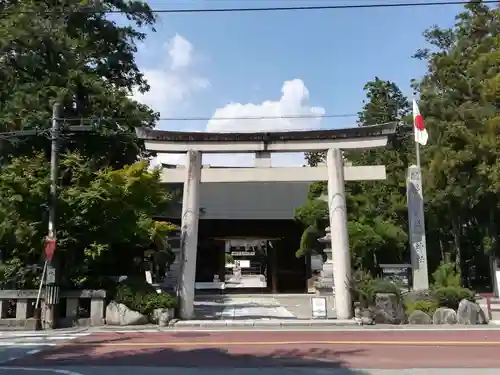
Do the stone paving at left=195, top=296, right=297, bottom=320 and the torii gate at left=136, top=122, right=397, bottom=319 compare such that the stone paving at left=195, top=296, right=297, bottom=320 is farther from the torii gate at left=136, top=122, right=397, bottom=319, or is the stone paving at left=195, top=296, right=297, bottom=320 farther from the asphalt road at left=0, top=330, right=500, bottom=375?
the asphalt road at left=0, top=330, right=500, bottom=375

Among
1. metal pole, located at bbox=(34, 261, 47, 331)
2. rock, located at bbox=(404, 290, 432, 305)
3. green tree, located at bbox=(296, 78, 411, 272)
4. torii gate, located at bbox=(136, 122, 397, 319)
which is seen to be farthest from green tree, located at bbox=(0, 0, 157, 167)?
rock, located at bbox=(404, 290, 432, 305)

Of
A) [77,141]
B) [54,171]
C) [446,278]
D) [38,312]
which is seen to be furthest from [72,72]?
[446,278]

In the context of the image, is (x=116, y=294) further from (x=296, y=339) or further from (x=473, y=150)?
(x=473, y=150)

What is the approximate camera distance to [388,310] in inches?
689

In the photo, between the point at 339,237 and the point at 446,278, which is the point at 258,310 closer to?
the point at 339,237

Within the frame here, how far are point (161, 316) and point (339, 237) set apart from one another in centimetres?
684

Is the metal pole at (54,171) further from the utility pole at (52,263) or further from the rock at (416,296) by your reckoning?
the rock at (416,296)

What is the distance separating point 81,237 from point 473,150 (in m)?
19.3

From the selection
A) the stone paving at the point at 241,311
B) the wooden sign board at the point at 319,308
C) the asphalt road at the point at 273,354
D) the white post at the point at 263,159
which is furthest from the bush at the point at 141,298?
the white post at the point at 263,159

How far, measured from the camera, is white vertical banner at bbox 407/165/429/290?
1972cm

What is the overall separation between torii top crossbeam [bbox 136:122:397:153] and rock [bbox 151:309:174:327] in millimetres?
6016

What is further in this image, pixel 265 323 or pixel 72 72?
pixel 72 72

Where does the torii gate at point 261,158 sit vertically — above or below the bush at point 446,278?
above

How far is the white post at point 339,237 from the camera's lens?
18344mm
